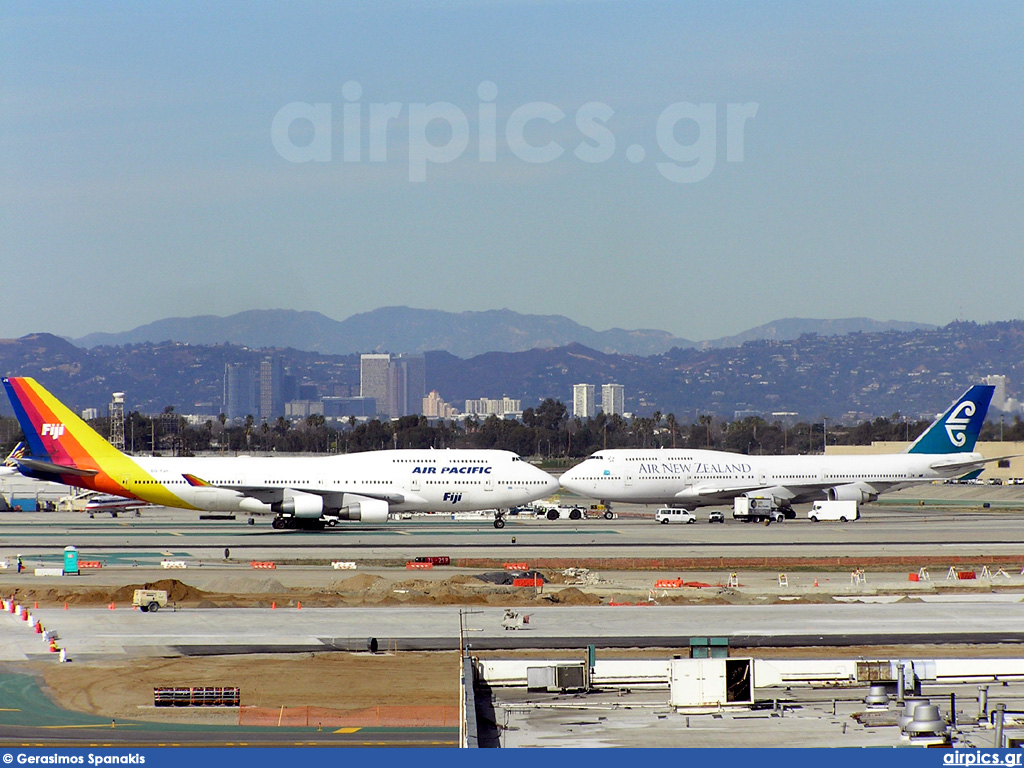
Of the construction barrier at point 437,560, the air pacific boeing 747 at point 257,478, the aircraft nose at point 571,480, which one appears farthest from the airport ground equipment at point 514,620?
the aircraft nose at point 571,480

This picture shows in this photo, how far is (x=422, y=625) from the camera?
3859cm

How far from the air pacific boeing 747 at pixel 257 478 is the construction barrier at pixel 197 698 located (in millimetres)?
46612

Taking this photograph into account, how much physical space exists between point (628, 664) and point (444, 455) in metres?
54.1

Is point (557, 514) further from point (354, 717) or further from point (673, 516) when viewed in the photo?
point (354, 717)

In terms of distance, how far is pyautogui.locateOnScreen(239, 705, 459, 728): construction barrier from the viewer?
2559cm

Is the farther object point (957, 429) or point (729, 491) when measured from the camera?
point (957, 429)

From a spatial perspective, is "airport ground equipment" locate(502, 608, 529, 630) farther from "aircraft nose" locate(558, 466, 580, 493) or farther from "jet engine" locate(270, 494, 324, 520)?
"aircraft nose" locate(558, 466, 580, 493)

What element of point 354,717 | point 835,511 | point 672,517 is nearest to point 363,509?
point 672,517

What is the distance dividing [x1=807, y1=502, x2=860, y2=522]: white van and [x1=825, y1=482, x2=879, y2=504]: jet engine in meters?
2.92

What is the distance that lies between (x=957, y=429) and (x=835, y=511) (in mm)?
18762

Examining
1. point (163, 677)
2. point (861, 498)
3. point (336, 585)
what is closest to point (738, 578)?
point (336, 585)

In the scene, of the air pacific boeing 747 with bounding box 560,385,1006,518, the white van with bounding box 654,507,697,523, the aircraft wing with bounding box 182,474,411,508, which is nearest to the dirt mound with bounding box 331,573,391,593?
the aircraft wing with bounding box 182,474,411,508

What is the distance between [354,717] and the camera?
2630 cm

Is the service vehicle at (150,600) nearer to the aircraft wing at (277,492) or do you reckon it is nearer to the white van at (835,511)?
the aircraft wing at (277,492)
